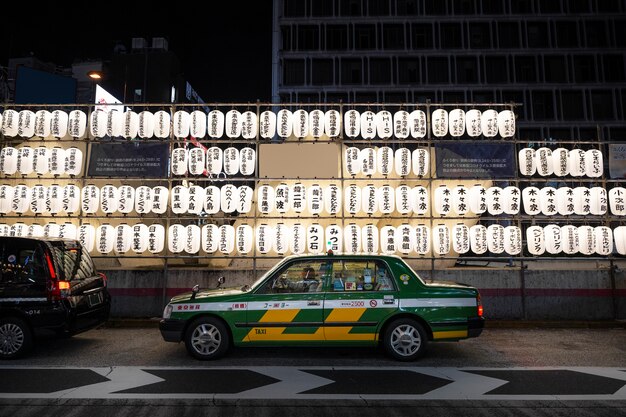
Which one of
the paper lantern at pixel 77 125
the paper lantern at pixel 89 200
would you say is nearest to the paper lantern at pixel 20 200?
the paper lantern at pixel 89 200

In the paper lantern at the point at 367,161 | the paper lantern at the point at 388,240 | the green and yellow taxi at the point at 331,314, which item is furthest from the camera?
the paper lantern at the point at 367,161

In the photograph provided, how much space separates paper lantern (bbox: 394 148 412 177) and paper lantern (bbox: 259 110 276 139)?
9.87ft

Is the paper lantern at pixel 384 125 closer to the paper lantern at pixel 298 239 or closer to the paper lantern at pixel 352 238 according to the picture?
the paper lantern at pixel 352 238

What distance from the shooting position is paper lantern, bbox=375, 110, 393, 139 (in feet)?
34.0

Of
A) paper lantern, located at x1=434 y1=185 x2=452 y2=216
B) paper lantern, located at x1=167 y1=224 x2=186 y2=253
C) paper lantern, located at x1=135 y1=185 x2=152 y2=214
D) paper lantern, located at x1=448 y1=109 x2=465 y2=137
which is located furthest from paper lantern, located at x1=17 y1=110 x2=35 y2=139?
paper lantern, located at x1=448 y1=109 x2=465 y2=137

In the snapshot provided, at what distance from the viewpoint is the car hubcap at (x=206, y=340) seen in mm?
6578

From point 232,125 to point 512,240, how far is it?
272 inches

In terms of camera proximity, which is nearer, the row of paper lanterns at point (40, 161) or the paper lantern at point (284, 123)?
the row of paper lanterns at point (40, 161)

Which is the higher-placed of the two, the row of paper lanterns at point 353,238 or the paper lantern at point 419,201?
the paper lantern at point 419,201

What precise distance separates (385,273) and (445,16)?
40921 mm

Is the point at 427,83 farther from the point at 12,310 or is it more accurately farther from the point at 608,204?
the point at 12,310

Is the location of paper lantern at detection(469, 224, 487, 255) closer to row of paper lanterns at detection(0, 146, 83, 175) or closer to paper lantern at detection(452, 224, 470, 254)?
paper lantern at detection(452, 224, 470, 254)

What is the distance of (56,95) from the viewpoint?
20.0 m

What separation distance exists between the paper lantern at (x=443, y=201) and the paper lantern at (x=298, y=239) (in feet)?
10.2
